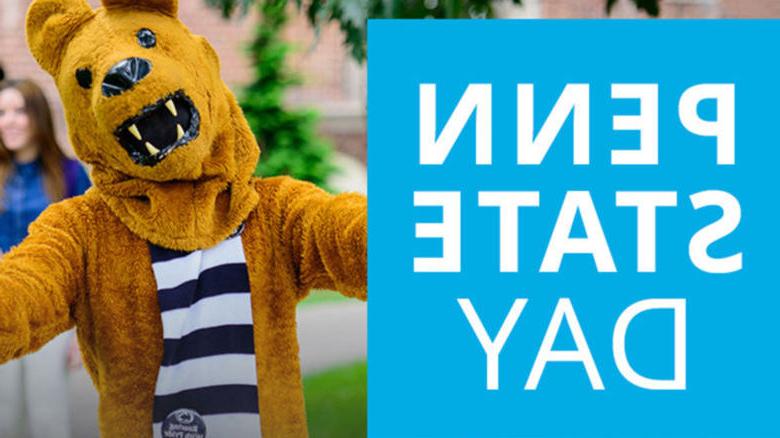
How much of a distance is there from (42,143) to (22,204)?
213mm

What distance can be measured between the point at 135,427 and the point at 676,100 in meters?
1.21

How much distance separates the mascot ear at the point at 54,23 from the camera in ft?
6.74

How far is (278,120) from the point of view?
10766mm

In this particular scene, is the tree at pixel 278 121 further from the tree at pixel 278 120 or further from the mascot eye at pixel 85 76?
the mascot eye at pixel 85 76

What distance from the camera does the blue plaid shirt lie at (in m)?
3.08


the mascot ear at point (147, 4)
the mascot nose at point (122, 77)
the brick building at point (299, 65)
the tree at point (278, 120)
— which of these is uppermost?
the brick building at point (299, 65)

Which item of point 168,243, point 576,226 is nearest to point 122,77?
point 168,243

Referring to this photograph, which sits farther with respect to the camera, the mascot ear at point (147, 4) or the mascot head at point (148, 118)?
the mascot ear at point (147, 4)

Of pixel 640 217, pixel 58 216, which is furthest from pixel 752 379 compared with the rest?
pixel 58 216

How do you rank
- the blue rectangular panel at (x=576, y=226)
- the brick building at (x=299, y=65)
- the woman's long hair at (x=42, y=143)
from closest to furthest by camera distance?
the blue rectangular panel at (x=576, y=226)
the woman's long hair at (x=42, y=143)
the brick building at (x=299, y=65)

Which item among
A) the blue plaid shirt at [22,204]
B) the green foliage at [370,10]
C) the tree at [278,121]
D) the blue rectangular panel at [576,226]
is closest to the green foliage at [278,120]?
the tree at [278,121]

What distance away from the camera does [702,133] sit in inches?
66.2

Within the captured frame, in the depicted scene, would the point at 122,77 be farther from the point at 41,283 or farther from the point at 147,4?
the point at 41,283

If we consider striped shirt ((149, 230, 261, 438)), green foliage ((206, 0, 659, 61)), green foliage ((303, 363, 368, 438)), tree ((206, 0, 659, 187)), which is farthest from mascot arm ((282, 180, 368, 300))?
tree ((206, 0, 659, 187))
